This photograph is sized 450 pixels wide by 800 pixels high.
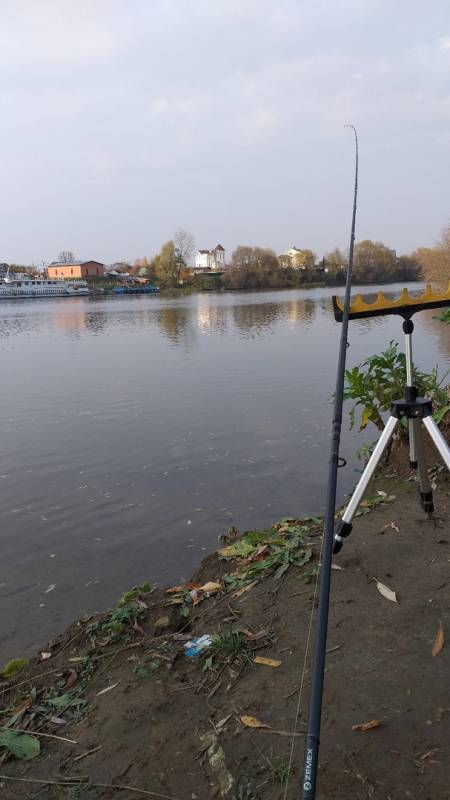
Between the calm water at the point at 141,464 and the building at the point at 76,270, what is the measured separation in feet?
410

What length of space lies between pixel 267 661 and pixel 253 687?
8.1 inches

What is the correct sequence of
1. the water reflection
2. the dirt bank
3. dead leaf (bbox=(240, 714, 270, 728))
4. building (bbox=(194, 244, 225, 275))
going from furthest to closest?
1. building (bbox=(194, 244, 225, 275))
2. the water reflection
3. dead leaf (bbox=(240, 714, 270, 728))
4. the dirt bank

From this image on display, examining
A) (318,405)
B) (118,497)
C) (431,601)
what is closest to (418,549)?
(431,601)

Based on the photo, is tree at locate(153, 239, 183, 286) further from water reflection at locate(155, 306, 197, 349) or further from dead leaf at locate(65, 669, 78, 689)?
dead leaf at locate(65, 669, 78, 689)

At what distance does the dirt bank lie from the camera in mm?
2307

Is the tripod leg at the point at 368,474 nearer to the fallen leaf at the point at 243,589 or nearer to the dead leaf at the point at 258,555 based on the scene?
the fallen leaf at the point at 243,589

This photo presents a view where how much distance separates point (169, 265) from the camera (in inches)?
A: 4707

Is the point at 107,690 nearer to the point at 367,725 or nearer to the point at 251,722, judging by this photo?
the point at 251,722

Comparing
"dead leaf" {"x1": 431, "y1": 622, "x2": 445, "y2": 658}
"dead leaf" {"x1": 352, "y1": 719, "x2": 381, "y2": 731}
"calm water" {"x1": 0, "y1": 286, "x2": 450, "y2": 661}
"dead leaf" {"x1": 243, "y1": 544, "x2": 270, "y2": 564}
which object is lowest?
"calm water" {"x1": 0, "y1": 286, "x2": 450, "y2": 661}

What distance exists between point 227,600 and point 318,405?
8.35m

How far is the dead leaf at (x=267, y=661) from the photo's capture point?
297 centimetres

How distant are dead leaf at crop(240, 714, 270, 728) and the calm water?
241 cm

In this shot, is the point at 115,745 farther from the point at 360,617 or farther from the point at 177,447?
the point at 177,447

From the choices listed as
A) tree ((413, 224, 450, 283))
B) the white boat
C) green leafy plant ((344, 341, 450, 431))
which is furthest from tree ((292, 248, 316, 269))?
green leafy plant ((344, 341, 450, 431))
